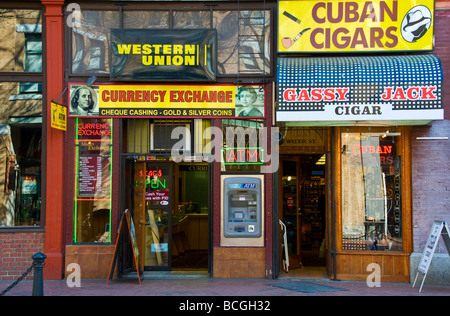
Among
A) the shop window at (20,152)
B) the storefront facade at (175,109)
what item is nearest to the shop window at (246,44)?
the storefront facade at (175,109)

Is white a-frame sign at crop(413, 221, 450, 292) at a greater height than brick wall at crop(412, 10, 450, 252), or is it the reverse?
brick wall at crop(412, 10, 450, 252)

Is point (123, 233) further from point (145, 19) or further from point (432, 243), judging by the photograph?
point (432, 243)

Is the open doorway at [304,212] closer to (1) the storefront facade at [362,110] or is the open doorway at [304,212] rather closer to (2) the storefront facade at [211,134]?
(1) the storefront facade at [362,110]

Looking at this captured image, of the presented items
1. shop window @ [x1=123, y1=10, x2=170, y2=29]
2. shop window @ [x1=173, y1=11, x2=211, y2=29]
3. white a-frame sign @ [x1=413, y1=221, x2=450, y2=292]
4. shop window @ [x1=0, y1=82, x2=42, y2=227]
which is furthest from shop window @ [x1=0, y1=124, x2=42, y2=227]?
white a-frame sign @ [x1=413, y1=221, x2=450, y2=292]

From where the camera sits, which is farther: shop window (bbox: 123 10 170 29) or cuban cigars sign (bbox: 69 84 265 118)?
shop window (bbox: 123 10 170 29)

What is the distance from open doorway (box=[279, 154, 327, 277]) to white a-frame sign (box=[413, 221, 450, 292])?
7.36 feet

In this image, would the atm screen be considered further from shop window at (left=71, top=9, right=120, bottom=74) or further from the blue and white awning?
shop window at (left=71, top=9, right=120, bottom=74)

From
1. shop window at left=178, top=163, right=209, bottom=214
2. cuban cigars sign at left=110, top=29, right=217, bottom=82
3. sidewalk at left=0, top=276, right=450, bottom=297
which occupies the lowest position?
sidewalk at left=0, top=276, right=450, bottom=297

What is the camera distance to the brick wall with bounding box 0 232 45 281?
34.1 feet

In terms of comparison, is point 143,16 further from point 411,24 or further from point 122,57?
point 411,24

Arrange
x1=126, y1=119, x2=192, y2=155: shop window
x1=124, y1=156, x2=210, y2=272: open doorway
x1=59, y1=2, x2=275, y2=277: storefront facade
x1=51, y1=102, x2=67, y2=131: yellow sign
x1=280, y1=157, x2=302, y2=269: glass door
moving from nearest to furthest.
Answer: x1=51, y1=102, x2=67, y2=131: yellow sign
x1=59, y1=2, x2=275, y2=277: storefront facade
x1=126, y1=119, x2=192, y2=155: shop window
x1=124, y1=156, x2=210, y2=272: open doorway
x1=280, y1=157, x2=302, y2=269: glass door

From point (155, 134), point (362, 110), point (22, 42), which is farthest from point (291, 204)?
point (22, 42)
